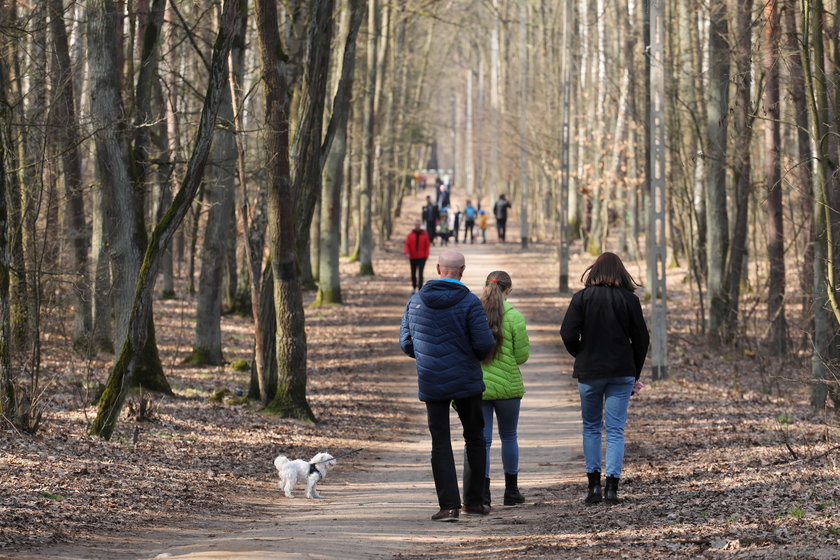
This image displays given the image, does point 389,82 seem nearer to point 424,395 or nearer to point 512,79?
point 512,79

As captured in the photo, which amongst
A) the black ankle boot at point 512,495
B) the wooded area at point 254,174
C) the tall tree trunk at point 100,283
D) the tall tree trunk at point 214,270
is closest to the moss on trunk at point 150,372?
the wooded area at point 254,174

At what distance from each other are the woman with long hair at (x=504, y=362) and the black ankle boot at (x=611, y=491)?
78 centimetres

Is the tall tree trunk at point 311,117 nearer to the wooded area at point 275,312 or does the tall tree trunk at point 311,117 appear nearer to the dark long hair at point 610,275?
the wooded area at point 275,312

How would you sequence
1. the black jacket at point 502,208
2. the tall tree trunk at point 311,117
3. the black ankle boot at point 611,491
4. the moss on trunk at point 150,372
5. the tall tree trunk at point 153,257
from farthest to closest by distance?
the black jacket at point 502,208
the moss on trunk at point 150,372
the tall tree trunk at point 311,117
the tall tree trunk at point 153,257
the black ankle boot at point 611,491

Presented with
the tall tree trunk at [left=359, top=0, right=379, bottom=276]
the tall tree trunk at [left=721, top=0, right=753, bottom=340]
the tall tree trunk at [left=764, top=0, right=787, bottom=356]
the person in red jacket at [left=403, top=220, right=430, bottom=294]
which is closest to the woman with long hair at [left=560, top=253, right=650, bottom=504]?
the tall tree trunk at [left=764, top=0, right=787, bottom=356]

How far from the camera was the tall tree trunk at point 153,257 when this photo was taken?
1060 centimetres

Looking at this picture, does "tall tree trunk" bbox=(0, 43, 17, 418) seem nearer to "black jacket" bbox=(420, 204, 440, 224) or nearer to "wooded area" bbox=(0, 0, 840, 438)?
"wooded area" bbox=(0, 0, 840, 438)

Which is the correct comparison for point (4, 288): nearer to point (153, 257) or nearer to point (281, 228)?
point (153, 257)

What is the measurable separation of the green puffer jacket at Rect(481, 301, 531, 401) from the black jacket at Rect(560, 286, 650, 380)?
17.4 inches

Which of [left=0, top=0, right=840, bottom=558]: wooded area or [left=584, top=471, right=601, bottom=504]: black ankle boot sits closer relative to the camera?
[left=584, top=471, right=601, bottom=504]: black ankle boot

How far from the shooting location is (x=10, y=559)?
6.39 m

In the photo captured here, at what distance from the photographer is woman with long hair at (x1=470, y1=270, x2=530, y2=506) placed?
8.62 m

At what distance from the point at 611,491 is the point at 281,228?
5666mm

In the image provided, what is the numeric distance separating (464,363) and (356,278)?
23.9 meters
